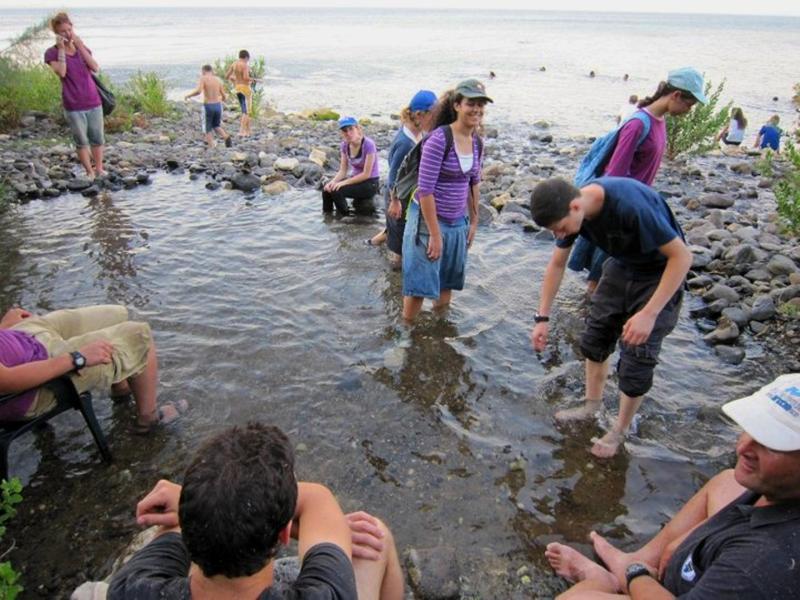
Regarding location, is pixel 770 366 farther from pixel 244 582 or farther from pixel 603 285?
pixel 244 582

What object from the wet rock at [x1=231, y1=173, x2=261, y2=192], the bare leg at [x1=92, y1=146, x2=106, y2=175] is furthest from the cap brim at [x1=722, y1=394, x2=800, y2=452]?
the bare leg at [x1=92, y1=146, x2=106, y2=175]

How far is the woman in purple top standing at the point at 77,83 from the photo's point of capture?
26.4 feet

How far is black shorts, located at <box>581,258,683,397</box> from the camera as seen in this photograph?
11.1 feet

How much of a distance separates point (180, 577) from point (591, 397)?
3265 millimetres

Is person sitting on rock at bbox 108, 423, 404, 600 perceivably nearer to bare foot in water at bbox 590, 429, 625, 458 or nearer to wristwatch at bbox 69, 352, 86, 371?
wristwatch at bbox 69, 352, 86, 371

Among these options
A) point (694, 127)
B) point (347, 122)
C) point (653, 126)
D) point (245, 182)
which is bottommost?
point (245, 182)

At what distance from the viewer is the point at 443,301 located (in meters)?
5.65

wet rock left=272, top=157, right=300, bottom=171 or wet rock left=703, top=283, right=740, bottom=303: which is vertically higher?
wet rock left=272, top=157, right=300, bottom=171

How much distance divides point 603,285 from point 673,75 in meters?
1.87

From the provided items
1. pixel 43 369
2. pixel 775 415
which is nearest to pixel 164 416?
pixel 43 369

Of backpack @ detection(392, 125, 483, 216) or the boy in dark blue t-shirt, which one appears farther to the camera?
backpack @ detection(392, 125, 483, 216)

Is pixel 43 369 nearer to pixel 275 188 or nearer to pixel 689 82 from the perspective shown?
pixel 689 82

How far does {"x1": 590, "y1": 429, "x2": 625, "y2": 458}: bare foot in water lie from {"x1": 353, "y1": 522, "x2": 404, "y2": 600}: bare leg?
1.97m

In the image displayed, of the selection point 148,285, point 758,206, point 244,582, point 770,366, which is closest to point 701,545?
point 244,582
